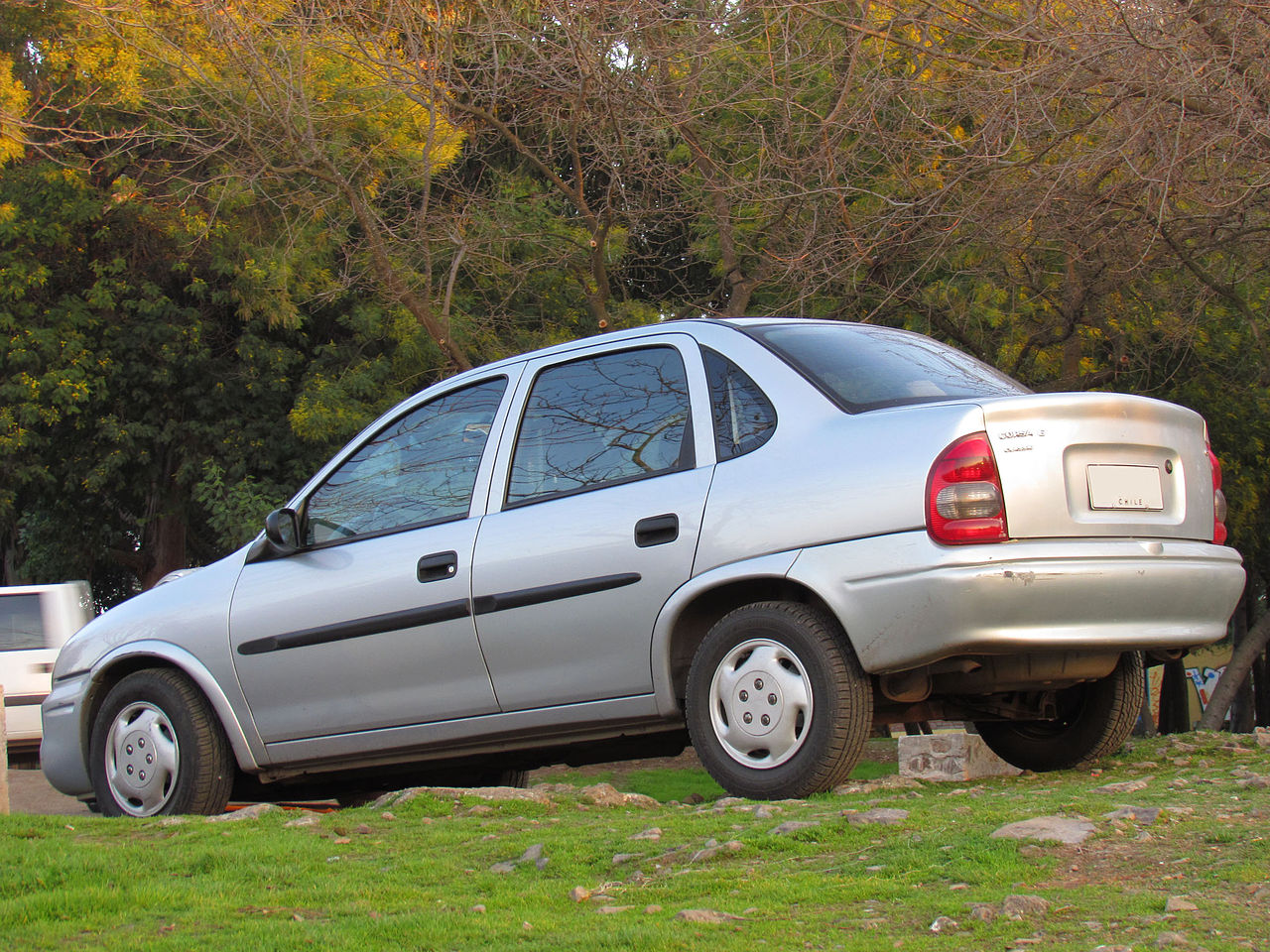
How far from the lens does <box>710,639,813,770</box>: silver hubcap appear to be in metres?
4.65

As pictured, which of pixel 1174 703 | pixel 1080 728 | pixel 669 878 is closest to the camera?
pixel 669 878

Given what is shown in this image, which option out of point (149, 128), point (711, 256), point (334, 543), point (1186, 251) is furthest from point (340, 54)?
point (334, 543)

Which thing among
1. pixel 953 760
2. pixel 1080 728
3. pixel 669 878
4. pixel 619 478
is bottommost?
pixel 953 760

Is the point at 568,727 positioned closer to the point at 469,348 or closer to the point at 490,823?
the point at 490,823

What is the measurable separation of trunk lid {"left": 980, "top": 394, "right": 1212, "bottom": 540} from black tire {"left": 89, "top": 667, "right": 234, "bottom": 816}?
3.32m

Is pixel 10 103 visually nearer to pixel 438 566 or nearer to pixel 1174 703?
pixel 438 566

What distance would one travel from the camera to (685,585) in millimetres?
4820

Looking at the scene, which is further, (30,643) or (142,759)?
(30,643)

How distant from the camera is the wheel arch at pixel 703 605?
15.4ft

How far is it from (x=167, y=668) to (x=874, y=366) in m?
3.17

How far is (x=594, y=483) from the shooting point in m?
5.18

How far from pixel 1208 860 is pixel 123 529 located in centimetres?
1950

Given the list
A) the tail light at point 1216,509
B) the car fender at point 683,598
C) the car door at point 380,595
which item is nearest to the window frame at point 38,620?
the car door at point 380,595

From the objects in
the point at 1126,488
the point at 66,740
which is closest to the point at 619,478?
the point at 1126,488
